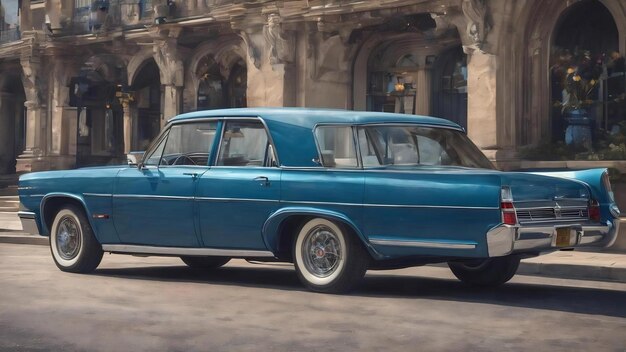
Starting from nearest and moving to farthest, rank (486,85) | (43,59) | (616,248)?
1. (616,248)
2. (486,85)
3. (43,59)

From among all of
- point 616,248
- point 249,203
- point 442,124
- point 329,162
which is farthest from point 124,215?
point 616,248

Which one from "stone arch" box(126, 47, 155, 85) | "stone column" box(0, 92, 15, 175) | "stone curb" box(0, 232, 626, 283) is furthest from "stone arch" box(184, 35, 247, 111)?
"stone curb" box(0, 232, 626, 283)

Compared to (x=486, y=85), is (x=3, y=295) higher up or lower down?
lower down

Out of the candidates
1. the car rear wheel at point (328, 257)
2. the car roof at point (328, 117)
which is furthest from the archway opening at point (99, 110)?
the car rear wheel at point (328, 257)

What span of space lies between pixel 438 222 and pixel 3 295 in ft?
11.9

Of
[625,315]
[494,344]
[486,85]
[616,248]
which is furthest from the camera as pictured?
[486,85]

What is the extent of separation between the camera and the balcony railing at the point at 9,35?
98.7 ft

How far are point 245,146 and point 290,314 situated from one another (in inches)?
89.7

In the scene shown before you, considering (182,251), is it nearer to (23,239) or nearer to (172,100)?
(23,239)

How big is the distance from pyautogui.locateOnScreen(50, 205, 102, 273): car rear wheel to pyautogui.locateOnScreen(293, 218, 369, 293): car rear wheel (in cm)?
260

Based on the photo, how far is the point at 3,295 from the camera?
8.22 m

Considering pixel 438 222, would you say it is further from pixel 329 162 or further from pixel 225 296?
pixel 225 296

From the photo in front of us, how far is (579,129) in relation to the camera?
18047 mm

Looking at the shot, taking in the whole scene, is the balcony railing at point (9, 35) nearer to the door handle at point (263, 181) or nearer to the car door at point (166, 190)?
the car door at point (166, 190)
